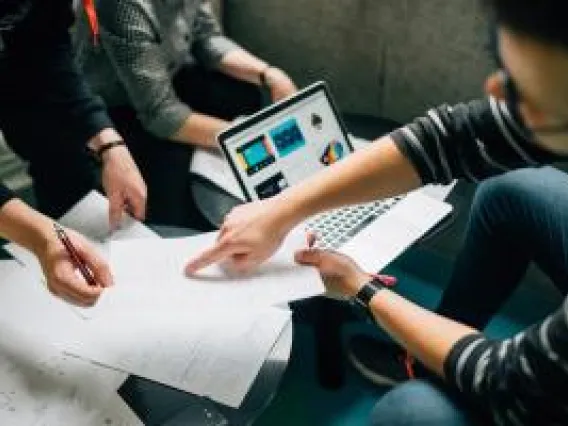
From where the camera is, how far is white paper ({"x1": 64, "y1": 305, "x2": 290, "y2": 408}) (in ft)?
2.91

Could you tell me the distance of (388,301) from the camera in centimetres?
97

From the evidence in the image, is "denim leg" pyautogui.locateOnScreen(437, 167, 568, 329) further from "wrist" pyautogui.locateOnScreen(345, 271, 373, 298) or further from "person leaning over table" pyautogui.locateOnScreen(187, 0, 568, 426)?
"wrist" pyautogui.locateOnScreen(345, 271, 373, 298)

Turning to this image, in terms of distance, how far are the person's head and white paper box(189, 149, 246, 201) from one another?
816mm

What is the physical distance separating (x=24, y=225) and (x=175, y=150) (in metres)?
0.63

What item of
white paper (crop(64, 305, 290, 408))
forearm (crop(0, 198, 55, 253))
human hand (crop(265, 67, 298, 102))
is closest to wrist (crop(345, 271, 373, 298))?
white paper (crop(64, 305, 290, 408))

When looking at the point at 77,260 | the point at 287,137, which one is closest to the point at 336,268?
the point at 77,260

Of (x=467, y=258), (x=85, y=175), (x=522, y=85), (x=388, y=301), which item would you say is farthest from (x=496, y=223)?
(x=85, y=175)

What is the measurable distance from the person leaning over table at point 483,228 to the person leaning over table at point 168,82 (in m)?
0.54

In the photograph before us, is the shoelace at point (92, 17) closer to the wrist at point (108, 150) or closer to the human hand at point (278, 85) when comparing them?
the wrist at point (108, 150)

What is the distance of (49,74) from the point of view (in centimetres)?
131

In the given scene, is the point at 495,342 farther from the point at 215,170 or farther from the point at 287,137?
the point at 215,170

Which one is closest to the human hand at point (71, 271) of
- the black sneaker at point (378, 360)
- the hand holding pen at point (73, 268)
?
the hand holding pen at point (73, 268)

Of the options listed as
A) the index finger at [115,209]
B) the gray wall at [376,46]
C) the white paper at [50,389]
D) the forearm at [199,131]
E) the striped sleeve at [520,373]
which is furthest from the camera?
the gray wall at [376,46]

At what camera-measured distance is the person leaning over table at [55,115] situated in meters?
1.25
